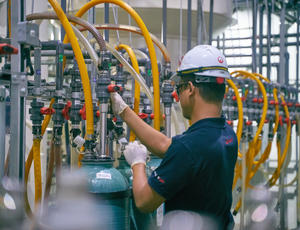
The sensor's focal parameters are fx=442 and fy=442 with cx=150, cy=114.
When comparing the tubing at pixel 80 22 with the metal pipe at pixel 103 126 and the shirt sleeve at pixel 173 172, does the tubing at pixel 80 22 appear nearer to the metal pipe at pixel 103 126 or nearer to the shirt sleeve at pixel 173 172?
the metal pipe at pixel 103 126

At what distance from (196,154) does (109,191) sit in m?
0.30

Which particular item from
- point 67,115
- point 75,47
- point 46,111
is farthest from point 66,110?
point 75,47

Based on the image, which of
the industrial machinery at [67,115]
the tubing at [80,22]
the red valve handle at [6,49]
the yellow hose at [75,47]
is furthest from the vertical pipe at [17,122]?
the tubing at [80,22]

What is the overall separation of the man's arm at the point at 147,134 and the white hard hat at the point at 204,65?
7.3 inches

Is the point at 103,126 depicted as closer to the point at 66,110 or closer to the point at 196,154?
the point at 66,110

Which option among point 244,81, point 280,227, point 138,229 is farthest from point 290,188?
point 138,229

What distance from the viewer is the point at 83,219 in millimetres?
1186

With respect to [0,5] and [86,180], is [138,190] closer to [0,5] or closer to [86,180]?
[86,180]

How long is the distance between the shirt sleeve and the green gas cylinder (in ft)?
0.60

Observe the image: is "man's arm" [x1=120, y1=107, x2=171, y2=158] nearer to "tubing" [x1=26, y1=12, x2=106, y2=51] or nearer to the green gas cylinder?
the green gas cylinder

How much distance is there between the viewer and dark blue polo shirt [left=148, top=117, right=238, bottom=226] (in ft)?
3.82

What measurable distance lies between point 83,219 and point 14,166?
0.24 metres

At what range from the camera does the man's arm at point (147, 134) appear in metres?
1.39

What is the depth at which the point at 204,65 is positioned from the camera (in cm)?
132
